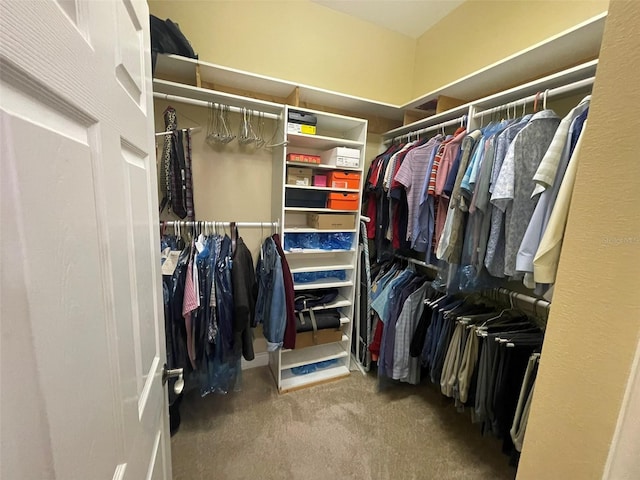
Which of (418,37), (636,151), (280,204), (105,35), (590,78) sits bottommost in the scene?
(280,204)

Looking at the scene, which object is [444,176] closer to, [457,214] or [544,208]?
[457,214]

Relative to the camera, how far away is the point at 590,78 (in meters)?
1.14

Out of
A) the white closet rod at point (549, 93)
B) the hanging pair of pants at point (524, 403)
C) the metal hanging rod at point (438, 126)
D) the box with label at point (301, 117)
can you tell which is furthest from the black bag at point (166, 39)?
the hanging pair of pants at point (524, 403)

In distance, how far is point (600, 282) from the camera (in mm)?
495

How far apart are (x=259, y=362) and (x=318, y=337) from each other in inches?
26.4

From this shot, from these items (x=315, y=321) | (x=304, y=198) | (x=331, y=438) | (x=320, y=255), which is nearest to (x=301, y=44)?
(x=304, y=198)

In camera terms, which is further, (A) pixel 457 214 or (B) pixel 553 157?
(A) pixel 457 214

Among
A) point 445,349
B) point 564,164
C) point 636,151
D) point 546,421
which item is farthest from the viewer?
point 445,349

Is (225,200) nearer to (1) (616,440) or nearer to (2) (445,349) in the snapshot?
(2) (445,349)

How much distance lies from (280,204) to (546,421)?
1671 mm

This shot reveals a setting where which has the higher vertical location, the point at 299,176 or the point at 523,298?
the point at 299,176

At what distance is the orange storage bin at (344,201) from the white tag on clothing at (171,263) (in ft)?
3.62

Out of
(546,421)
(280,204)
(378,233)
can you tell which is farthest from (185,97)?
(546,421)

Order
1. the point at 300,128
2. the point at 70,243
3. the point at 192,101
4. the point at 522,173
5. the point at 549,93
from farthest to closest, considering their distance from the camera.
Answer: the point at 300,128
the point at 192,101
the point at 549,93
the point at 522,173
the point at 70,243
